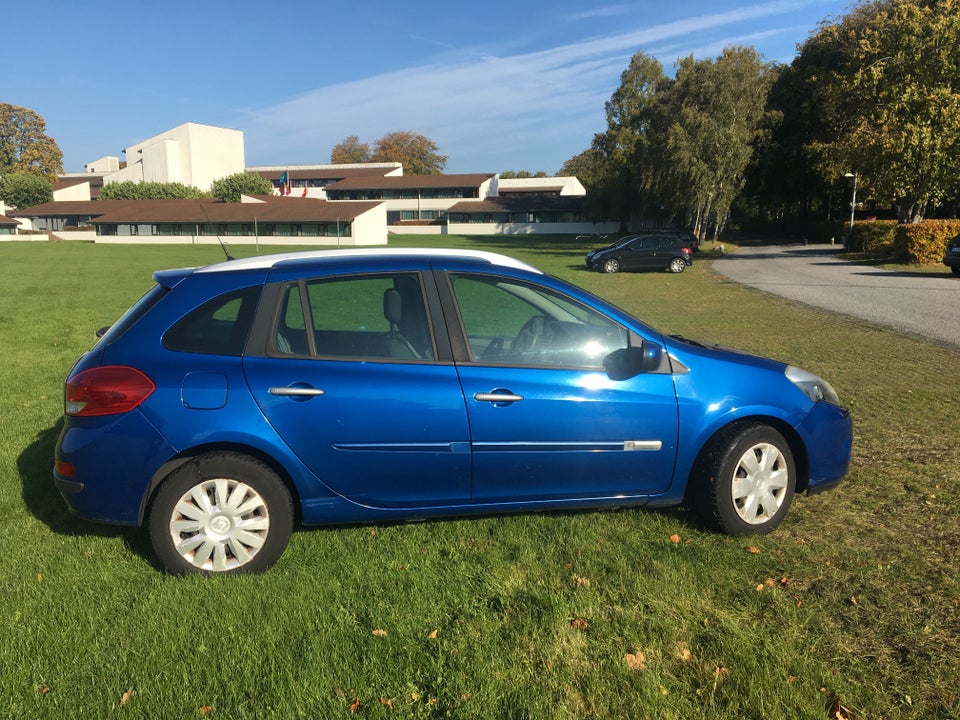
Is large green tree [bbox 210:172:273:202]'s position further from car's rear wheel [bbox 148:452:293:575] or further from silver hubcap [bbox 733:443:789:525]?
silver hubcap [bbox 733:443:789:525]

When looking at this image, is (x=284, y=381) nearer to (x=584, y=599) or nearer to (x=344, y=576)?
(x=344, y=576)

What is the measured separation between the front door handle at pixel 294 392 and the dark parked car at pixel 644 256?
27.9m

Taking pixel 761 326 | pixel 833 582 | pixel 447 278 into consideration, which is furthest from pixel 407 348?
pixel 761 326

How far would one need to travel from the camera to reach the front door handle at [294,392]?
3615 millimetres

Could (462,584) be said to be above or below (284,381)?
below

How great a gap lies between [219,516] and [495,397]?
154 cm

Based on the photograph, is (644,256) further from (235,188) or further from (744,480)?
(235,188)

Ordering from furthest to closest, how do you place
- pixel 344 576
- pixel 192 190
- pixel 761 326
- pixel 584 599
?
1. pixel 192 190
2. pixel 761 326
3. pixel 344 576
4. pixel 584 599

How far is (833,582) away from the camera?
3.64 m

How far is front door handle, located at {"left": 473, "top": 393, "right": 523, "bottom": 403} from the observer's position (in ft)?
12.4

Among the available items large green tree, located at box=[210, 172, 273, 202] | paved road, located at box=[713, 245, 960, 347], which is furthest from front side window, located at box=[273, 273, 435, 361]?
large green tree, located at box=[210, 172, 273, 202]

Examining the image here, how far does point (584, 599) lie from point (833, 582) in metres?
1.32

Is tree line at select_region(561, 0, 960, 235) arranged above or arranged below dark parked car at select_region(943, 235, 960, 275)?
above

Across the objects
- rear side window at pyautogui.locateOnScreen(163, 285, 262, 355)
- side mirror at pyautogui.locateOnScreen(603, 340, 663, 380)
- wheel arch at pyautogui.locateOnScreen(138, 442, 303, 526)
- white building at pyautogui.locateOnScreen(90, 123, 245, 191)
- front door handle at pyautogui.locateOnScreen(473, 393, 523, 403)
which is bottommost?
wheel arch at pyautogui.locateOnScreen(138, 442, 303, 526)
